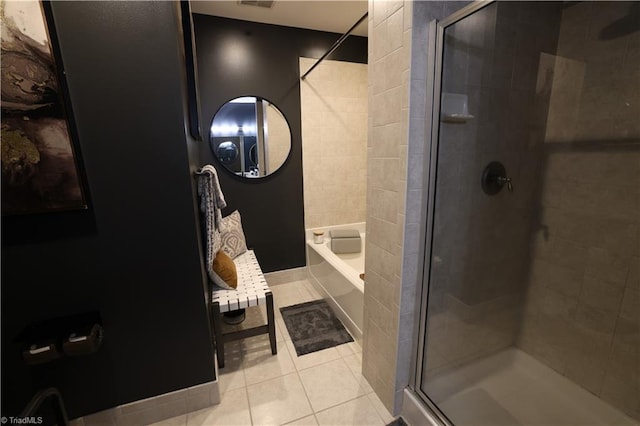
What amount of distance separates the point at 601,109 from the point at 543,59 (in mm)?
398

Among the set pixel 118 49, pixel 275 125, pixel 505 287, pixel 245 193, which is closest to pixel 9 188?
pixel 118 49

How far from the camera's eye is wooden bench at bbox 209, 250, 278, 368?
1.79m

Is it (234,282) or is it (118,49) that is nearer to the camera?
(118,49)

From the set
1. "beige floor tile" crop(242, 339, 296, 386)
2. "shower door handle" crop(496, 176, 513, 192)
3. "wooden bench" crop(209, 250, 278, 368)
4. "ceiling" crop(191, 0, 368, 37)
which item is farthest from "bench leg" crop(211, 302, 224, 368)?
"ceiling" crop(191, 0, 368, 37)

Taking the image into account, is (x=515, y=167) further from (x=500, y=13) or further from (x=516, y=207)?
(x=500, y=13)

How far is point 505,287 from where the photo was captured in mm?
1785

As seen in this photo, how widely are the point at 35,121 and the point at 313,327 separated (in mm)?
2096

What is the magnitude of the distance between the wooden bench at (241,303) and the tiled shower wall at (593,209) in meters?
1.76

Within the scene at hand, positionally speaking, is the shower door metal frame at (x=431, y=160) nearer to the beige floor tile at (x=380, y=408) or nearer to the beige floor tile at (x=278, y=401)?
the beige floor tile at (x=380, y=408)

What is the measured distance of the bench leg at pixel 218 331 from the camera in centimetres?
176

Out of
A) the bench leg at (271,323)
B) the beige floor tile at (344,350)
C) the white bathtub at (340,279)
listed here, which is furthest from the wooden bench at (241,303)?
the white bathtub at (340,279)

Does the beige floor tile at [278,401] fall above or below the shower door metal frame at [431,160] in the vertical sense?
below

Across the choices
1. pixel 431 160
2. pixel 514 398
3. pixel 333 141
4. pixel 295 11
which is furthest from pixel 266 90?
pixel 514 398

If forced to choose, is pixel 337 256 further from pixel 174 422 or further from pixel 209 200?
pixel 174 422
